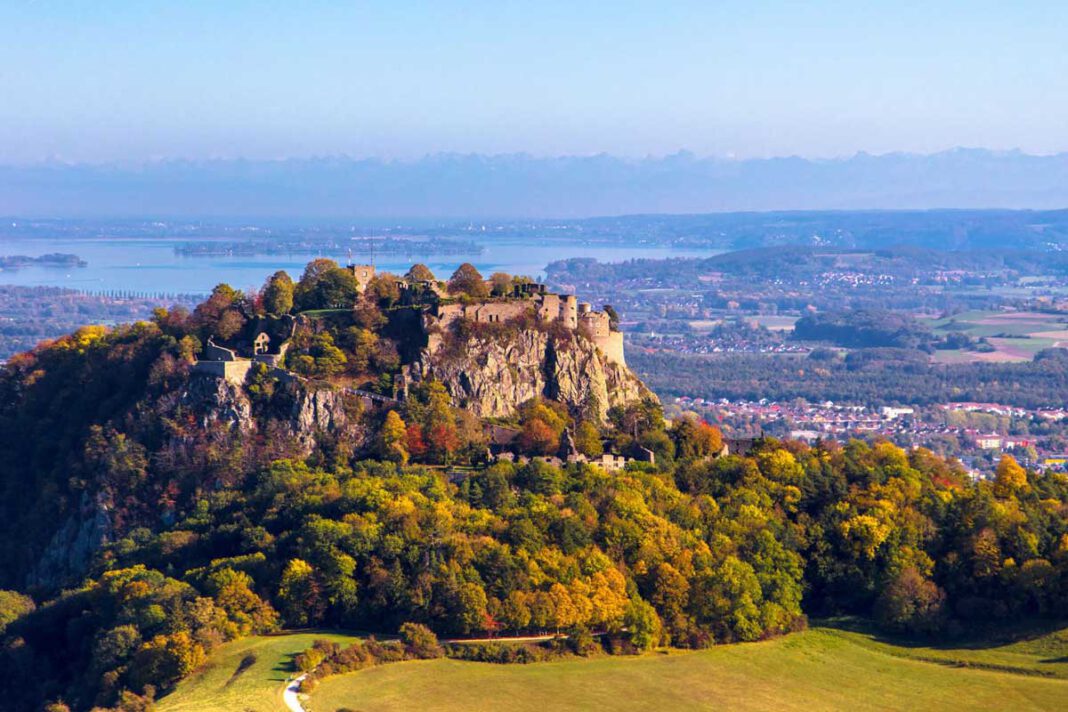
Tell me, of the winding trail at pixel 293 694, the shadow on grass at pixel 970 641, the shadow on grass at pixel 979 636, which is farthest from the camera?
the shadow on grass at pixel 979 636

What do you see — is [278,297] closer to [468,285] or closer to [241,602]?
[468,285]

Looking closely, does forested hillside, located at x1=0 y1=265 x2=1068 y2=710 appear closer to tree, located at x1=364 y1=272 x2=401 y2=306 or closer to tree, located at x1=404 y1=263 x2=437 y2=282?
tree, located at x1=364 y1=272 x2=401 y2=306

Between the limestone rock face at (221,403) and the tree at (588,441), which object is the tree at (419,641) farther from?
the limestone rock face at (221,403)

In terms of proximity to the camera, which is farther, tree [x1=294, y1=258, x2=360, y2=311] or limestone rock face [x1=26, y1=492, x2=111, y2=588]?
tree [x1=294, y1=258, x2=360, y2=311]

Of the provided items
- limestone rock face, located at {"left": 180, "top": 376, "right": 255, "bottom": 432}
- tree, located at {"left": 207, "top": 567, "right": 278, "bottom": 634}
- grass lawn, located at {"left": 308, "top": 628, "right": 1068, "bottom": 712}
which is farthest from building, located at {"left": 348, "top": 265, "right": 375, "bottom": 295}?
grass lawn, located at {"left": 308, "top": 628, "right": 1068, "bottom": 712}

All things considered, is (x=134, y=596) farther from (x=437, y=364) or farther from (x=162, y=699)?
(x=437, y=364)

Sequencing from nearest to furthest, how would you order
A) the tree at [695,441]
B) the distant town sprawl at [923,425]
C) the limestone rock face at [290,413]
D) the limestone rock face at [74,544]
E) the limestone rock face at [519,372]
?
the limestone rock face at [74,544]
the limestone rock face at [290,413]
the tree at [695,441]
the limestone rock face at [519,372]
the distant town sprawl at [923,425]

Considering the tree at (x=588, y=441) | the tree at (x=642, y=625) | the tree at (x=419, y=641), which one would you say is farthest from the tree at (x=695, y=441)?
the tree at (x=419, y=641)
